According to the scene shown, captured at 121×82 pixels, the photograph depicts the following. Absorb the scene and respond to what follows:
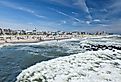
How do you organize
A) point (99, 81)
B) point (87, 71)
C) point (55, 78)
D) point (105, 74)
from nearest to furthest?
1. point (99, 81)
2. point (55, 78)
3. point (105, 74)
4. point (87, 71)

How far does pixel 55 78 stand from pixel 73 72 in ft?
10.9

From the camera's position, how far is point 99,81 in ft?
59.9

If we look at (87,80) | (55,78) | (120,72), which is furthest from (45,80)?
(120,72)

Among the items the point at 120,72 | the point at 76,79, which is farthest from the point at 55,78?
the point at 120,72

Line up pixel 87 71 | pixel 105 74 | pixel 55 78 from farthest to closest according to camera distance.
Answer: pixel 87 71, pixel 105 74, pixel 55 78

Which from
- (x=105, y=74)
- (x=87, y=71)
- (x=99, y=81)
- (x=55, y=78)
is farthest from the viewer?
(x=87, y=71)

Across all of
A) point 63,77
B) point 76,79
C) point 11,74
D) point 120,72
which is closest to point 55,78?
point 63,77

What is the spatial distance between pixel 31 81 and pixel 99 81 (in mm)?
6480

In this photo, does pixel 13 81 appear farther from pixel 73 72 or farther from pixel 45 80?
pixel 73 72

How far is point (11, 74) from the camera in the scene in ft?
71.3

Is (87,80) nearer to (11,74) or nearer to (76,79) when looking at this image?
(76,79)

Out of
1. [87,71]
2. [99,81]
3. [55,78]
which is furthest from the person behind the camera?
[87,71]

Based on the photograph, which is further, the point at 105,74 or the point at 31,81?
the point at 105,74

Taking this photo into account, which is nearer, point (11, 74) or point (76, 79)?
point (76, 79)
